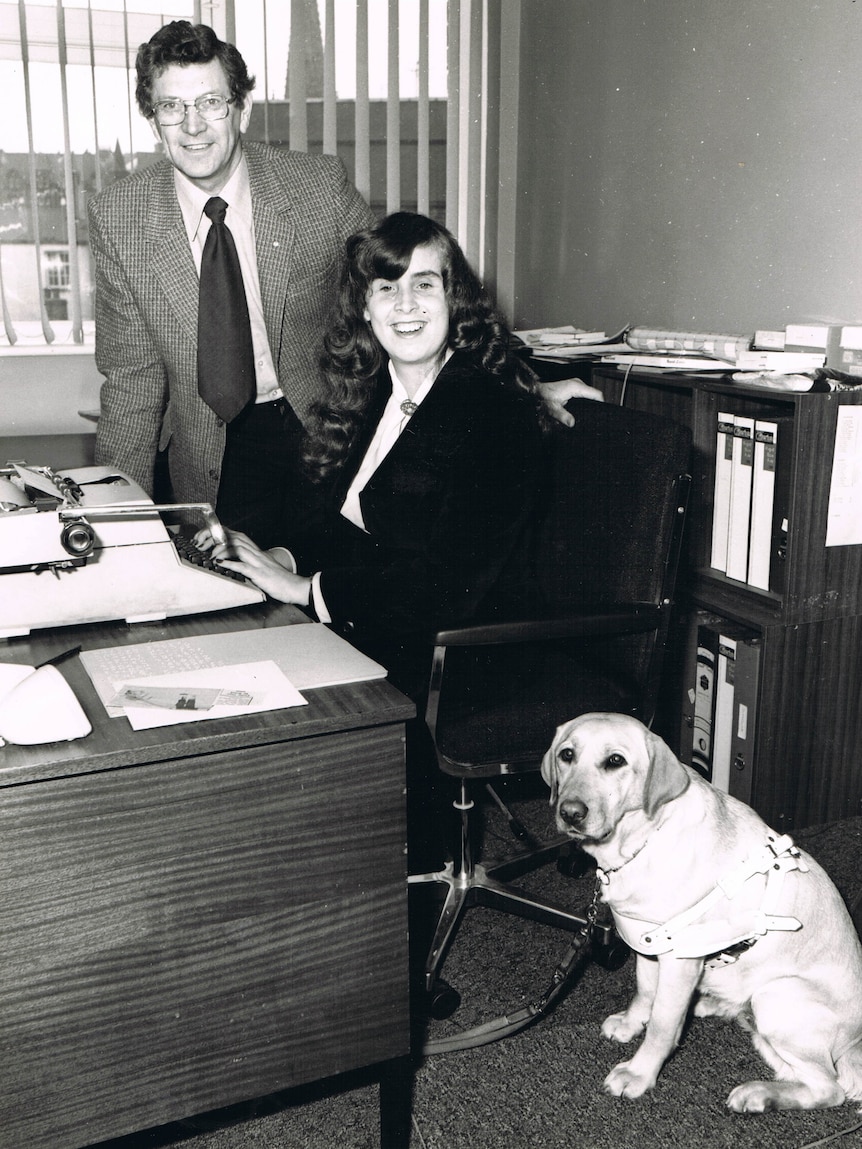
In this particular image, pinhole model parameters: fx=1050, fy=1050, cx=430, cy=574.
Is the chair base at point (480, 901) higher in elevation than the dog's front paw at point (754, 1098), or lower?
higher

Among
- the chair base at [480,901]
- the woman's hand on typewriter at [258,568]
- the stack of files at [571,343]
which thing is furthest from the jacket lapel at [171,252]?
the chair base at [480,901]

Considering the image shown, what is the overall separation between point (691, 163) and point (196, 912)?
2366 mm

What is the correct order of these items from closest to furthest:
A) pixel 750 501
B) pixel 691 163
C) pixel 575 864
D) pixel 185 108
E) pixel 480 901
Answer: pixel 480 901 → pixel 185 108 → pixel 575 864 → pixel 750 501 → pixel 691 163

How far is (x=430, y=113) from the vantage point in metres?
3.64

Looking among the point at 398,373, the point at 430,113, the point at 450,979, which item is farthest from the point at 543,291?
the point at 450,979

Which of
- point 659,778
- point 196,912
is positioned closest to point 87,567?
point 196,912

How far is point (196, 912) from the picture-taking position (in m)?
1.16

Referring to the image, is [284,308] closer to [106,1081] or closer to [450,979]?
[450,979]

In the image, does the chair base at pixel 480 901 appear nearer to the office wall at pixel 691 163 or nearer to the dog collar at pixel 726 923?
the dog collar at pixel 726 923

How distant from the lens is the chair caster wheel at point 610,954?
184 centimetres

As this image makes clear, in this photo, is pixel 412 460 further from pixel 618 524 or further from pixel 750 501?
pixel 750 501

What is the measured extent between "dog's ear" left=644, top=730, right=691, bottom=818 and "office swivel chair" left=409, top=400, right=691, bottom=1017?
24cm

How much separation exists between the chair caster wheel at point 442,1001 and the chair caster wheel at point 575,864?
1.57 feet

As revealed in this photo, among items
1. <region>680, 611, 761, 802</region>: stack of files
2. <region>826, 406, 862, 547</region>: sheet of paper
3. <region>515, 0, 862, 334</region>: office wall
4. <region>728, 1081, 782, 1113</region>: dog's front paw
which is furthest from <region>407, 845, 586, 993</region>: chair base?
<region>515, 0, 862, 334</region>: office wall
